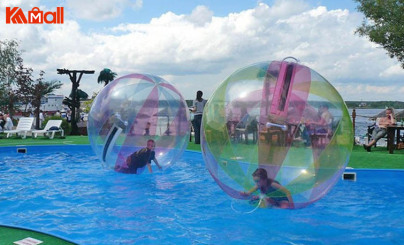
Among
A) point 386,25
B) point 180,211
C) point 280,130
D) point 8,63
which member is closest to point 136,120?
point 180,211

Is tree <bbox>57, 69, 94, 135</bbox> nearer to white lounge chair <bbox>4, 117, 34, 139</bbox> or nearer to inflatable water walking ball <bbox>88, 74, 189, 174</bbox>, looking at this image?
white lounge chair <bbox>4, 117, 34, 139</bbox>

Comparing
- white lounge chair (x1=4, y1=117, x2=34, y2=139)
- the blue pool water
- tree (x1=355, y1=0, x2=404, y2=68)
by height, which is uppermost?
tree (x1=355, y1=0, x2=404, y2=68)

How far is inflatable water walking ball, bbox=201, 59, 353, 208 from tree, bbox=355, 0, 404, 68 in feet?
38.9

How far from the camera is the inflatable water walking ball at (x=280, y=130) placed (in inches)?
173

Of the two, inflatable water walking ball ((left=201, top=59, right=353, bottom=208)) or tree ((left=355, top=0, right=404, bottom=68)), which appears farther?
tree ((left=355, top=0, right=404, bottom=68))

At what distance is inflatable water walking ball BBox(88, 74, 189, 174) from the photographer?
7328mm

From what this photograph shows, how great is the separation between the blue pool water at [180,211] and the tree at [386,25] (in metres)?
8.65

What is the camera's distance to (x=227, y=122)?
4621mm

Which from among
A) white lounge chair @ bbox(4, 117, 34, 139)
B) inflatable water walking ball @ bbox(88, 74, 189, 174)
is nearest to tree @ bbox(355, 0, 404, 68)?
inflatable water walking ball @ bbox(88, 74, 189, 174)

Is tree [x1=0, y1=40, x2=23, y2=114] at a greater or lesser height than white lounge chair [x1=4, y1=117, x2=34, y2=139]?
greater

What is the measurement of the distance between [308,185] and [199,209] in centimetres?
207

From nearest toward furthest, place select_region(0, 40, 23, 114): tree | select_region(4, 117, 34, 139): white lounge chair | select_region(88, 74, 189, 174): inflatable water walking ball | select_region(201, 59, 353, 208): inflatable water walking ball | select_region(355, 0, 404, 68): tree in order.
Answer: select_region(201, 59, 353, 208): inflatable water walking ball < select_region(88, 74, 189, 174): inflatable water walking ball < select_region(355, 0, 404, 68): tree < select_region(4, 117, 34, 139): white lounge chair < select_region(0, 40, 23, 114): tree

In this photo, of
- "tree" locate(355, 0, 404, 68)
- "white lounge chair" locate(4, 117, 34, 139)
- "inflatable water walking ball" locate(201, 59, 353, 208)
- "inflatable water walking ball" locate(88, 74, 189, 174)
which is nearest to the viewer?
"inflatable water walking ball" locate(201, 59, 353, 208)

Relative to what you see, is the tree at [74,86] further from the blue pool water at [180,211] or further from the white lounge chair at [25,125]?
the blue pool water at [180,211]
